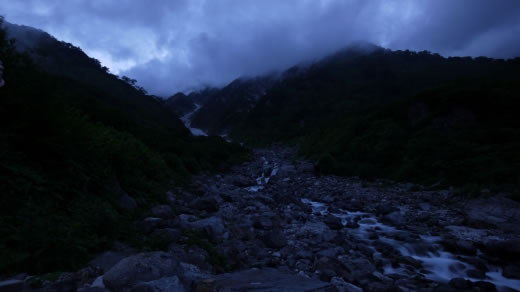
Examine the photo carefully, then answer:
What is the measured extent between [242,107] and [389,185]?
312ft

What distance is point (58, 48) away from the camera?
51.1m

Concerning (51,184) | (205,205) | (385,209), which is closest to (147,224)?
(51,184)

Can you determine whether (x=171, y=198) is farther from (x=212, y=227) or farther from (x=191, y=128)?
(x=191, y=128)

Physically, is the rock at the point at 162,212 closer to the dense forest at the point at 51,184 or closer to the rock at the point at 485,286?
the dense forest at the point at 51,184

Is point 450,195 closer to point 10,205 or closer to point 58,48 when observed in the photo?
point 10,205

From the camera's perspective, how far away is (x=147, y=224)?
6246mm

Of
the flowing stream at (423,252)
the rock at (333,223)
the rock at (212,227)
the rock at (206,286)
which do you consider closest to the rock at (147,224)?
the rock at (212,227)

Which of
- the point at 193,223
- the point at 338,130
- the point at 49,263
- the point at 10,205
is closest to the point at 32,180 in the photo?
the point at 10,205

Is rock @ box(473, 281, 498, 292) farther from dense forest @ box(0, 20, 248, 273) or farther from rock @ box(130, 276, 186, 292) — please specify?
dense forest @ box(0, 20, 248, 273)

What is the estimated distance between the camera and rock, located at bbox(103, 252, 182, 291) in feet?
11.2

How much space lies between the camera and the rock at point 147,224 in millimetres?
6086

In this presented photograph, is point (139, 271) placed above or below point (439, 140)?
below

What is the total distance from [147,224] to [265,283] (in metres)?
4.03

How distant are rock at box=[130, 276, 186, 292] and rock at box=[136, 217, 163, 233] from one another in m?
3.05
